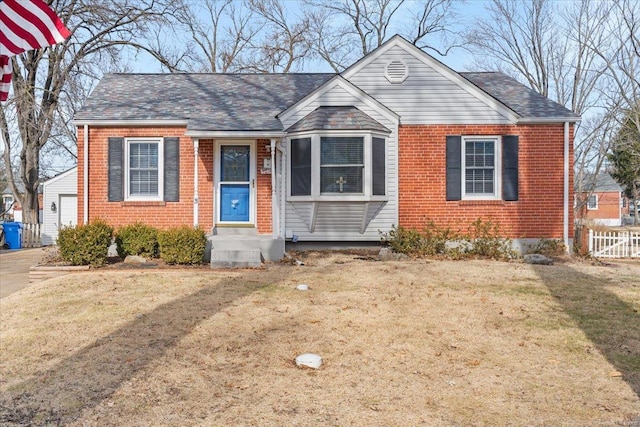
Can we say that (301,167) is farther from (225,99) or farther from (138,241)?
(138,241)

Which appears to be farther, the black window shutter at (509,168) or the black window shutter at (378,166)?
the black window shutter at (509,168)

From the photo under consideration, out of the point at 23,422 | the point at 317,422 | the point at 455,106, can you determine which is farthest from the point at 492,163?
the point at 23,422

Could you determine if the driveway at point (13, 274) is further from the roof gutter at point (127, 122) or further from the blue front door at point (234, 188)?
the blue front door at point (234, 188)

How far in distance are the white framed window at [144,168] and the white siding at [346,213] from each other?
3.25m

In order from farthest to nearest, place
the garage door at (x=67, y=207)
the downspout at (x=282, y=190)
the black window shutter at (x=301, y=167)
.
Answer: the garage door at (x=67, y=207) < the downspout at (x=282, y=190) < the black window shutter at (x=301, y=167)

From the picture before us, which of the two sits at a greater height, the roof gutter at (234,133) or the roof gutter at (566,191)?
the roof gutter at (234,133)

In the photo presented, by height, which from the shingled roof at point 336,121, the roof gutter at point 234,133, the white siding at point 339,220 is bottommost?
the white siding at point 339,220

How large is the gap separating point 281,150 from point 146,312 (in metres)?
5.78

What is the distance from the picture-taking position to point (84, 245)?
10.6 meters

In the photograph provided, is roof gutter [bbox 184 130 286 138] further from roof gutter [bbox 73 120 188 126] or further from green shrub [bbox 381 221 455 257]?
green shrub [bbox 381 221 455 257]

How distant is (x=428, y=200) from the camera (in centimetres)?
1259

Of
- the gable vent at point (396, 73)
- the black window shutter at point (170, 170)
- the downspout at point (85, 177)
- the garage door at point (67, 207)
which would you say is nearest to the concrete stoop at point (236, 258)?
the black window shutter at point (170, 170)

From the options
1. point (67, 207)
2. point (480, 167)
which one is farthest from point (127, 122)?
point (67, 207)

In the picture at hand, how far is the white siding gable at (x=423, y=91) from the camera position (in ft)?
41.2
